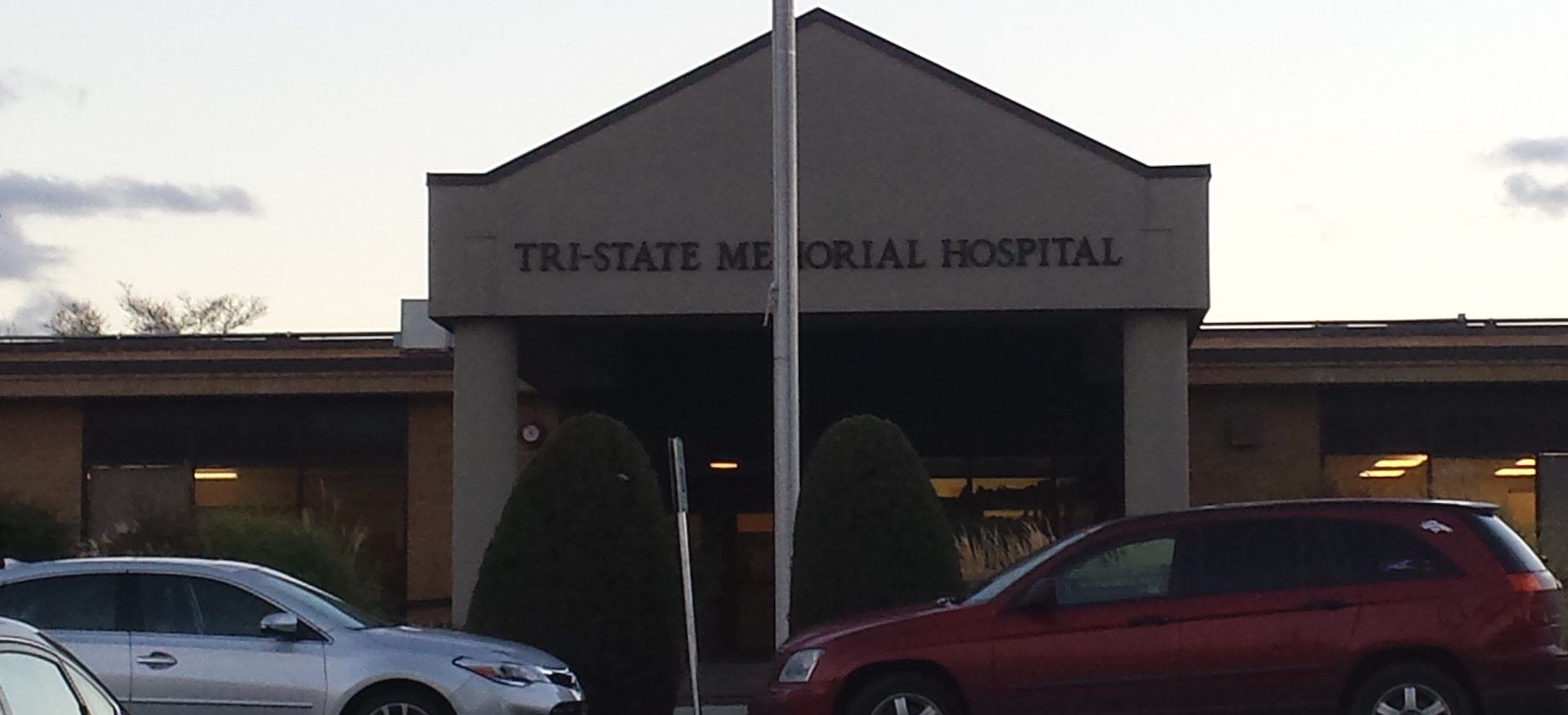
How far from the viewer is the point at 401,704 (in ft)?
40.5

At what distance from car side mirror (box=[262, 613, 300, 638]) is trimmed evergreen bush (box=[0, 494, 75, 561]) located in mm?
12676

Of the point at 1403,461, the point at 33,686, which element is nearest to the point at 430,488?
the point at 1403,461

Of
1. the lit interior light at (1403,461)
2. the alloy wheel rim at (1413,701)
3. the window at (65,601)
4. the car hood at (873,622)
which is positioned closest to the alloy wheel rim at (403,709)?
the window at (65,601)

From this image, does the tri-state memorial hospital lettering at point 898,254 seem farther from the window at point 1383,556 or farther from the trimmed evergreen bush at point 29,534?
the trimmed evergreen bush at point 29,534

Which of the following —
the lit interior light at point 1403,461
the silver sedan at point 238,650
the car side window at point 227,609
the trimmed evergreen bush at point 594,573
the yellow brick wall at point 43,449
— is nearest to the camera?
the silver sedan at point 238,650

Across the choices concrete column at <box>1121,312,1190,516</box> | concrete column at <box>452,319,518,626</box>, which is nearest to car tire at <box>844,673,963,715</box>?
concrete column at <box>1121,312,1190,516</box>

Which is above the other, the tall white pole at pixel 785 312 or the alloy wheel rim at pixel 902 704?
the tall white pole at pixel 785 312

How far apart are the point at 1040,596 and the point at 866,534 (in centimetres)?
408

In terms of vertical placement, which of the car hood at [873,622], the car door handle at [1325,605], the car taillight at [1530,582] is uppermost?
the car taillight at [1530,582]

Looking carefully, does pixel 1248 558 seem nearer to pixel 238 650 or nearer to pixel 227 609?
pixel 238 650

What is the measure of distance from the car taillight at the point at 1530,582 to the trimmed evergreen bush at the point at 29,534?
17.5 m

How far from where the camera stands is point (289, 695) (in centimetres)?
1217

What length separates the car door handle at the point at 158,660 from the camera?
40.1ft

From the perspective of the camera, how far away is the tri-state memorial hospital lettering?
784 inches
